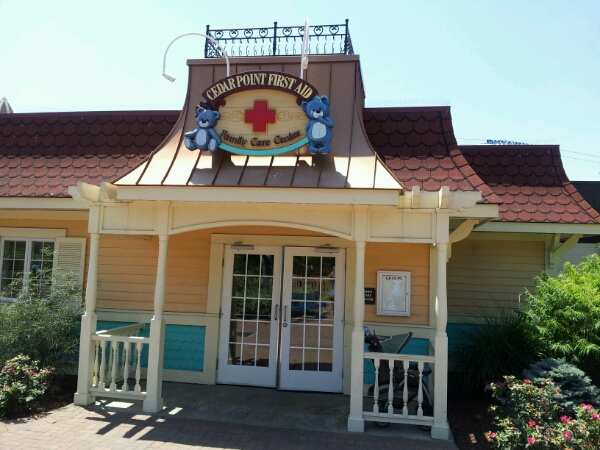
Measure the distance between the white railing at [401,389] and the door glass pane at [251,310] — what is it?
182 cm

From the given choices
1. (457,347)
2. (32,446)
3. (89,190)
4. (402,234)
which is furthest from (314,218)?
(32,446)

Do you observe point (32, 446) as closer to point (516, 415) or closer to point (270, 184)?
point (270, 184)

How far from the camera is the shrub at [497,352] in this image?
663 centimetres

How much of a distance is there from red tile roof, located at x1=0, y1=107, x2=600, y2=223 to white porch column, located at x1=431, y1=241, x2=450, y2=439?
133 centimetres

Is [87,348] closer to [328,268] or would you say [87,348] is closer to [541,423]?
[328,268]

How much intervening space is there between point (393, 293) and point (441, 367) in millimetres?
1763

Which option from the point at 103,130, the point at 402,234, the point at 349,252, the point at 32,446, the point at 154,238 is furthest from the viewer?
the point at 103,130

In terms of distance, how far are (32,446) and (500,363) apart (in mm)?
5810

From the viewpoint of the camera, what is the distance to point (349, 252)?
24.4 ft

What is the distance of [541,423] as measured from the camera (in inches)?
183

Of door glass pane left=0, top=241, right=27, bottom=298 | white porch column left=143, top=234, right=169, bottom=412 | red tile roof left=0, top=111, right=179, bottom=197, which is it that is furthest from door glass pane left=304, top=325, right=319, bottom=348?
door glass pane left=0, top=241, right=27, bottom=298

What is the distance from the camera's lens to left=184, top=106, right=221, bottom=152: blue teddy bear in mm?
6156

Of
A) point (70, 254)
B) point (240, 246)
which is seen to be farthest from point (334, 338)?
point (70, 254)

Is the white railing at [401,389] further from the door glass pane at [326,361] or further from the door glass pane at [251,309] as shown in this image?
the door glass pane at [251,309]
